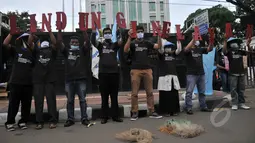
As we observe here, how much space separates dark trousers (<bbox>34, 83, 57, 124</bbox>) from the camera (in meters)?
5.28

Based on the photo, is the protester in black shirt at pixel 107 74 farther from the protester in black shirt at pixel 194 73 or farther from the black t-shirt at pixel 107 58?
the protester in black shirt at pixel 194 73

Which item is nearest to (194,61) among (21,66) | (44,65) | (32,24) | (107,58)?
(107,58)

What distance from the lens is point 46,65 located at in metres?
5.36

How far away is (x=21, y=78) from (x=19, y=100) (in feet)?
1.45

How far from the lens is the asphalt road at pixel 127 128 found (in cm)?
432

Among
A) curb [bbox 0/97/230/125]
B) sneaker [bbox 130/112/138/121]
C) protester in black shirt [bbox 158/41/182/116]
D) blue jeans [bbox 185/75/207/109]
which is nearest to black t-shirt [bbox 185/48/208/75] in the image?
blue jeans [bbox 185/75/207/109]

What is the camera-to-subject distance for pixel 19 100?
529 cm

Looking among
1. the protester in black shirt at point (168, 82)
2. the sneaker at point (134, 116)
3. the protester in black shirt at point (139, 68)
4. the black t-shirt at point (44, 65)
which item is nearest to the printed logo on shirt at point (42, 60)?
the black t-shirt at point (44, 65)

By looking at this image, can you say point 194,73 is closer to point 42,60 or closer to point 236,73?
point 236,73

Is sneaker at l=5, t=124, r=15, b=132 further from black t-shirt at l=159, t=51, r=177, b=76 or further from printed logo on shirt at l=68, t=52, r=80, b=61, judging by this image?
black t-shirt at l=159, t=51, r=177, b=76

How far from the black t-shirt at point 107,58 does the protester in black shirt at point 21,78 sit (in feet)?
4.51

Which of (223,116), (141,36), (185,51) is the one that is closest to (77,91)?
(141,36)

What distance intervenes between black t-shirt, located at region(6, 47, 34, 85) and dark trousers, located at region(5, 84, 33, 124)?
0.11 m

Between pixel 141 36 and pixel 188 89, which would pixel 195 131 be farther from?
pixel 141 36
